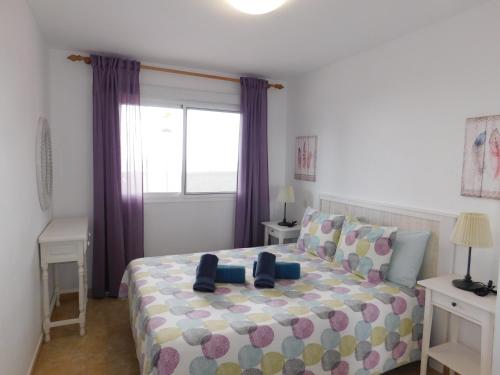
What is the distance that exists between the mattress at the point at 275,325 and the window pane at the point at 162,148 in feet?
4.62

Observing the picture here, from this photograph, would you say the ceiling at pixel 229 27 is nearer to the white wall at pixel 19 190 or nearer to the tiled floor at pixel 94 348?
the white wall at pixel 19 190

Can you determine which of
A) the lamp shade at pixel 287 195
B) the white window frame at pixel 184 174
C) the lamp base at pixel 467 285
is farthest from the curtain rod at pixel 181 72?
the lamp base at pixel 467 285

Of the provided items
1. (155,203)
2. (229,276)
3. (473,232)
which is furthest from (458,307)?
(155,203)

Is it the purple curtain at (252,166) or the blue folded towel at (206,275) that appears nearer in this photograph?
the blue folded towel at (206,275)

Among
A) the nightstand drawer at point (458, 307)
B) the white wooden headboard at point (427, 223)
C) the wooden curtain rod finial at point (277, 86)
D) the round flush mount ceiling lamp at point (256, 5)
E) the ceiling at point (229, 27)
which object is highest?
the ceiling at point (229, 27)

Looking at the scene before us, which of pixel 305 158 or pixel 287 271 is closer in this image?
pixel 287 271

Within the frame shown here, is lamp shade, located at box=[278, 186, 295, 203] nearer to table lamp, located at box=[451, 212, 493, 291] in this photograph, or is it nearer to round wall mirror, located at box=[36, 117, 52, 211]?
table lamp, located at box=[451, 212, 493, 291]

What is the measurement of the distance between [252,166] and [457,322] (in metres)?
2.59

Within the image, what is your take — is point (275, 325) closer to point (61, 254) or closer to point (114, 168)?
point (61, 254)

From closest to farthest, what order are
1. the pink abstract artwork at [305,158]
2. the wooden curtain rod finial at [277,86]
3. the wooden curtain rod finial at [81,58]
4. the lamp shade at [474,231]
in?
the lamp shade at [474,231] < the wooden curtain rod finial at [81,58] < the pink abstract artwork at [305,158] < the wooden curtain rod finial at [277,86]

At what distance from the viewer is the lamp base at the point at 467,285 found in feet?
6.58

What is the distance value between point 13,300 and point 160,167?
2.16 metres

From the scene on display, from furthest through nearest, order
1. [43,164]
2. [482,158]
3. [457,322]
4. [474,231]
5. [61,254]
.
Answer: [43,164]
[61,254]
[457,322]
[482,158]
[474,231]

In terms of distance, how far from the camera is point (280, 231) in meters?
3.79
